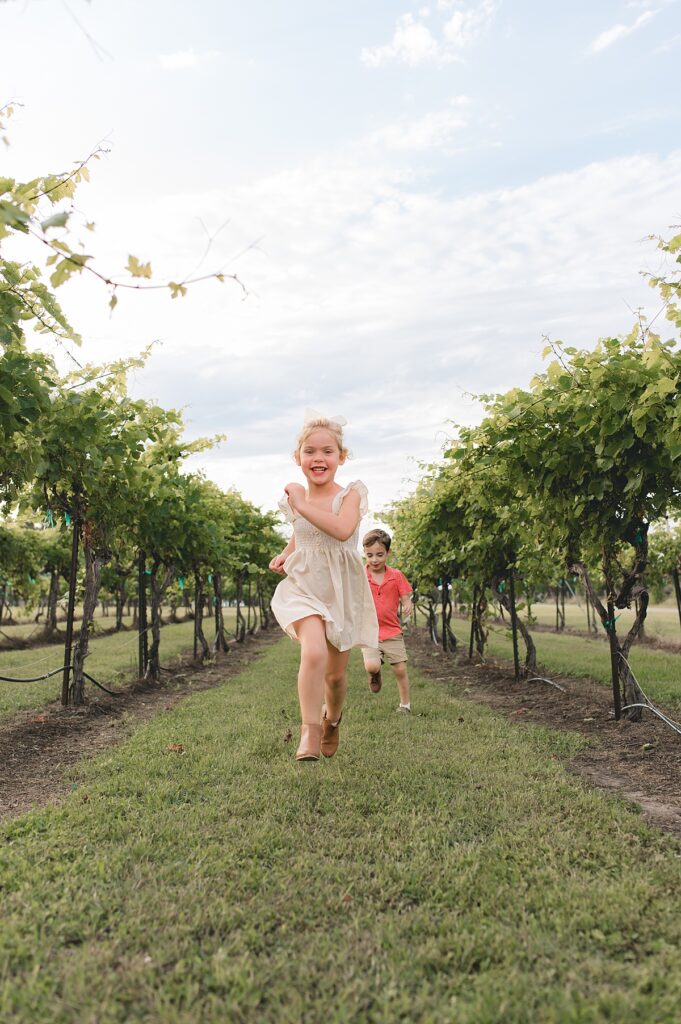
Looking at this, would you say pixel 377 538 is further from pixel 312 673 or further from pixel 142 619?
pixel 142 619

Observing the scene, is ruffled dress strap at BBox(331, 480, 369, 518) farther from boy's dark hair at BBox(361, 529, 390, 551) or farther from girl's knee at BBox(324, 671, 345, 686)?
boy's dark hair at BBox(361, 529, 390, 551)

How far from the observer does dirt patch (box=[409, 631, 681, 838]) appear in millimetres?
4645

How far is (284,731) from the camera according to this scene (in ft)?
20.8

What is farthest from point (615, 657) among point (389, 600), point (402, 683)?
point (389, 600)

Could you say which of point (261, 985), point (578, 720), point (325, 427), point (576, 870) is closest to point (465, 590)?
point (578, 720)

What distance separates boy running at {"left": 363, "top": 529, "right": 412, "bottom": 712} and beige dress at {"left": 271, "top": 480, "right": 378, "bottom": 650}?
3317 millimetres

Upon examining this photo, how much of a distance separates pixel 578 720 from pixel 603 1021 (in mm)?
5937

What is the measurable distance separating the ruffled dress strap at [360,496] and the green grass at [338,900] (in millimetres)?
1705

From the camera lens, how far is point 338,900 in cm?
280

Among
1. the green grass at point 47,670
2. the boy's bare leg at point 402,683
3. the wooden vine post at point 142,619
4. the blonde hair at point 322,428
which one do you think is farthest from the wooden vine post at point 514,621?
the blonde hair at point 322,428

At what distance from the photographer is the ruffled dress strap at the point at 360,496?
4.36 m

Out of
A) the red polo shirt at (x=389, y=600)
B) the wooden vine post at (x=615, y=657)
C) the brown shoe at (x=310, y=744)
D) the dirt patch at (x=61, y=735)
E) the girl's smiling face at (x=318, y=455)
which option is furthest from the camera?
the red polo shirt at (x=389, y=600)

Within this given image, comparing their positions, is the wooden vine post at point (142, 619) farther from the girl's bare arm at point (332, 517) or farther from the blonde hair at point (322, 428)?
the girl's bare arm at point (332, 517)

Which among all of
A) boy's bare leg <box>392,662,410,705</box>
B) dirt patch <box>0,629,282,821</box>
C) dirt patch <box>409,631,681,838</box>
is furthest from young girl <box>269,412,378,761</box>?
boy's bare leg <box>392,662,410,705</box>
